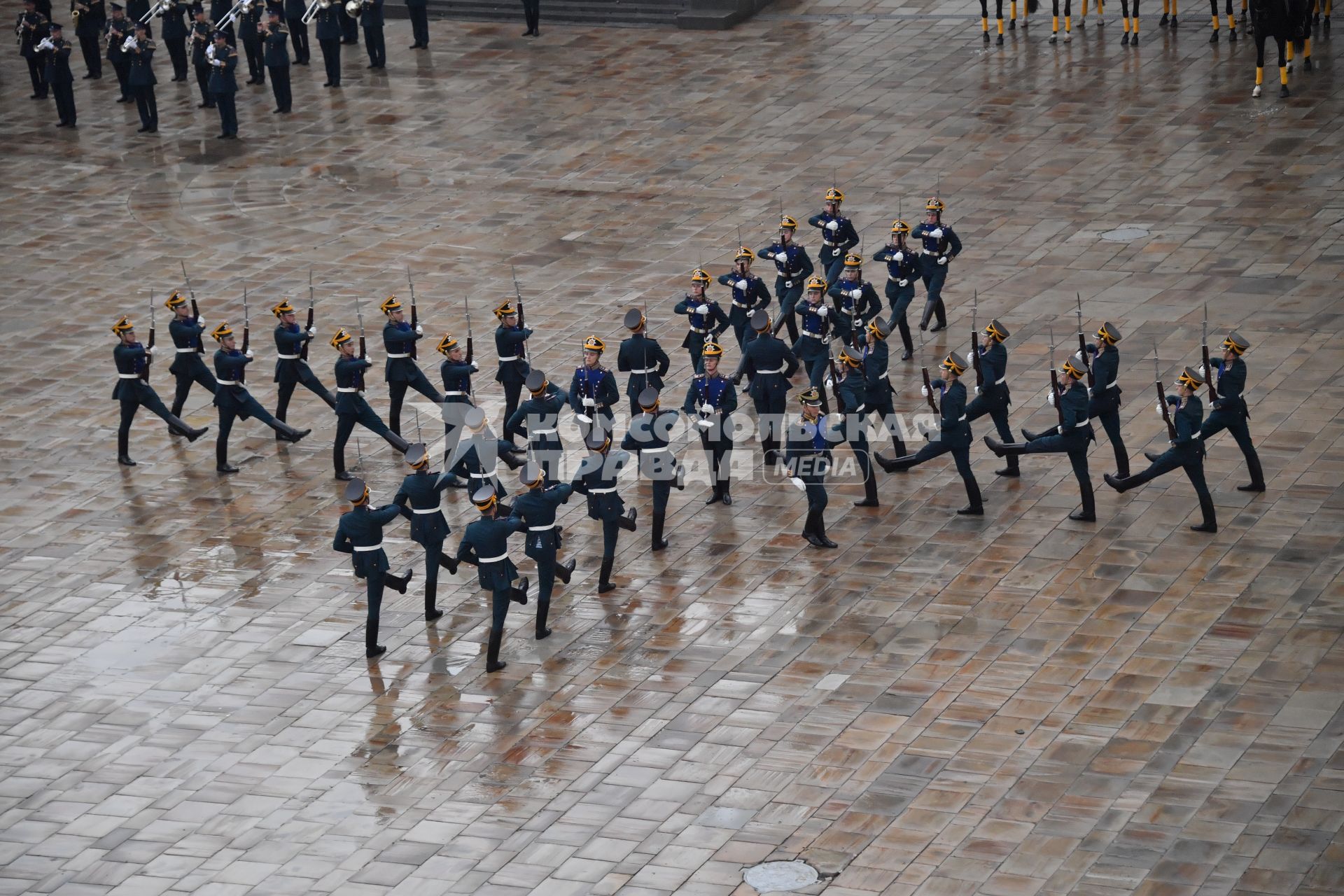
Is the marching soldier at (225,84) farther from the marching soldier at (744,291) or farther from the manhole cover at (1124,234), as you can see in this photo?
the manhole cover at (1124,234)

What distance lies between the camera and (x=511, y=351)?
18.7 metres

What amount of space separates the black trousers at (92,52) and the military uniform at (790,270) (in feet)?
57.1

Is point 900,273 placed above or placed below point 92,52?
below

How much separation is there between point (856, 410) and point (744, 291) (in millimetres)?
2535

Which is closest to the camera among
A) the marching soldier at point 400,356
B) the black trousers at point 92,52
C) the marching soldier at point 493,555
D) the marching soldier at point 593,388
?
the marching soldier at point 493,555

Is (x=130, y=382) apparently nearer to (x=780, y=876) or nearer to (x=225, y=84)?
(x=780, y=876)

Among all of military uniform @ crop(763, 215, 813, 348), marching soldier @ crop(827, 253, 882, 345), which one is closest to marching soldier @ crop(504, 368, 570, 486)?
marching soldier @ crop(827, 253, 882, 345)

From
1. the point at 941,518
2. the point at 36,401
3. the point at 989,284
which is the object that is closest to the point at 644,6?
the point at 989,284

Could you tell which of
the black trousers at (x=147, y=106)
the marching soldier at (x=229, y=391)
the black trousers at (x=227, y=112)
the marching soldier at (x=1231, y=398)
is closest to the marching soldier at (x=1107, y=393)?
the marching soldier at (x=1231, y=398)

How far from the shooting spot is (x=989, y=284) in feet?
72.5

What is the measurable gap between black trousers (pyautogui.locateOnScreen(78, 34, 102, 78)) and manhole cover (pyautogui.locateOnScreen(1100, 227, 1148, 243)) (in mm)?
18596

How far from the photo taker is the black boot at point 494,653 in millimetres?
14789

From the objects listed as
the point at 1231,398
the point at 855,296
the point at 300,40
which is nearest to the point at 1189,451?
the point at 1231,398

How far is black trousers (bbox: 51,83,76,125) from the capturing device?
3022cm
